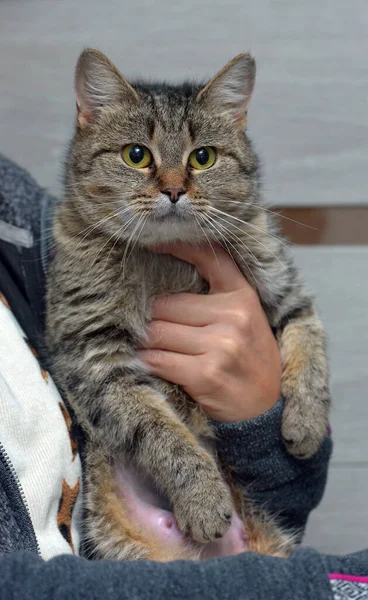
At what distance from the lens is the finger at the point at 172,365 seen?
999mm

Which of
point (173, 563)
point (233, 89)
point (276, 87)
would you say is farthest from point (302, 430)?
point (276, 87)

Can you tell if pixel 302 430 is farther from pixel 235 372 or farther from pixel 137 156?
pixel 137 156

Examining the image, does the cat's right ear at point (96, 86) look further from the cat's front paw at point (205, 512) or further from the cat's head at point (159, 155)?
the cat's front paw at point (205, 512)

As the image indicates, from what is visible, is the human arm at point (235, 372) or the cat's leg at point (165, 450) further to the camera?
the human arm at point (235, 372)

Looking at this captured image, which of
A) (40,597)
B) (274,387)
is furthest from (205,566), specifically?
(274,387)

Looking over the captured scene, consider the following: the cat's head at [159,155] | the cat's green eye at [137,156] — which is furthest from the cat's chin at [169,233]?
the cat's green eye at [137,156]

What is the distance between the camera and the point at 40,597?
19.2 inches

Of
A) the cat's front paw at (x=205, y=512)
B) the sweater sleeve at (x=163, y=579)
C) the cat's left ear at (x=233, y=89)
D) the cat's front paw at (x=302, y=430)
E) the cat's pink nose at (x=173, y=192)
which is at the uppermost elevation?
the cat's left ear at (x=233, y=89)

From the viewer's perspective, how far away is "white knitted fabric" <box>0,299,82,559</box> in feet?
2.43

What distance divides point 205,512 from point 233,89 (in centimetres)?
76

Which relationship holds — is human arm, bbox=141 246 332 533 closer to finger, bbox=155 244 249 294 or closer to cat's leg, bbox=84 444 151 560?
finger, bbox=155 244 249 294

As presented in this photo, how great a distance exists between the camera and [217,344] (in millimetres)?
1032

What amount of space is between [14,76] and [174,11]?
1.54 ft

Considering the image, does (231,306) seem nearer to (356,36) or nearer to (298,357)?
(298,357)
